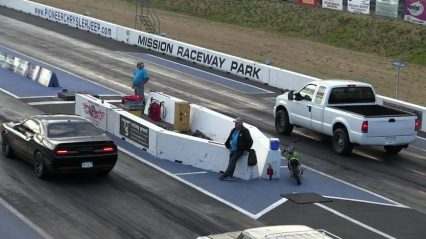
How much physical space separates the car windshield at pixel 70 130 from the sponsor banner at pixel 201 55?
63.3ft

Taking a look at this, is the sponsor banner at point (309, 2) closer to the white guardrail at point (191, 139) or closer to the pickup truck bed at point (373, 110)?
the white guardrail at point (191, 139)

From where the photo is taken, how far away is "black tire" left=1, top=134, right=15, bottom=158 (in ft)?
66.1

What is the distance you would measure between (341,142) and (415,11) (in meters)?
30.6

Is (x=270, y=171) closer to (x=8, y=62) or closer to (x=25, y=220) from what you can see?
(x=25, y=220)

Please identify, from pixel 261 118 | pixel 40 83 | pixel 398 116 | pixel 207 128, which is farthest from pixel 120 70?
pixel 398 116

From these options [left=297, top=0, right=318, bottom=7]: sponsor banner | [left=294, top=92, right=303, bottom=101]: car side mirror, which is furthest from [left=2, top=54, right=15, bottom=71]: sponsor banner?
[left=297, top=0, right=318, bottom=7]: sponsor banner

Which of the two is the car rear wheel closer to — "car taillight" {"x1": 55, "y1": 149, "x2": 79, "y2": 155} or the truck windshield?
"car taillight" {"x1": 55, "y1": 149, "x2": 79, "y2": 155}

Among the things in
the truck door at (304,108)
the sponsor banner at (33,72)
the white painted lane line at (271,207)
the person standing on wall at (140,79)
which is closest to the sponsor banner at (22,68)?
the sponsor banner at (33,72)

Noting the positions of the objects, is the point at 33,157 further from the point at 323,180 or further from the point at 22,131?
the point at 323,180

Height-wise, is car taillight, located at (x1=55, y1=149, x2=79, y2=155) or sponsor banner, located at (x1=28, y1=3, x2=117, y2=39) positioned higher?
sponsor banner, located at (x1=28, y1=3, x2=117, y2=39)

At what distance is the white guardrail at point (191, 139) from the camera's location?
1995 cm

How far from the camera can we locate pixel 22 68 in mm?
34406

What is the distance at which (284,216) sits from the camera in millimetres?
16906

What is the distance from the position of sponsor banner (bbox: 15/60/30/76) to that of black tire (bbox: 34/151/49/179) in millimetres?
16053
